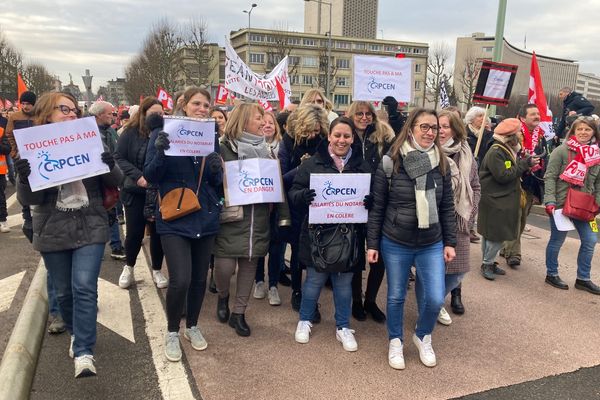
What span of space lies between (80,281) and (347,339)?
2042mm

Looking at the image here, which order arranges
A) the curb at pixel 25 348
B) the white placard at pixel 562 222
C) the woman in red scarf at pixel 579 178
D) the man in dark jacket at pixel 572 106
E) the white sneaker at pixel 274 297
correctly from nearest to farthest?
the curb at pixel 25 348 → the white sneaker at pixel 274 297 → the woman in red scarf at pixel 579 178 → the white placard at pixel 562 222 → the man in dark jacket at pixel 572 106

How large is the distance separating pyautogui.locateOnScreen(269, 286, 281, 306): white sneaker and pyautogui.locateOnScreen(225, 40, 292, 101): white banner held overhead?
12.8 feet

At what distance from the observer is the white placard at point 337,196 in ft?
12.1

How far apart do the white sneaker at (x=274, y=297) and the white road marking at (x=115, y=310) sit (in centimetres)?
133

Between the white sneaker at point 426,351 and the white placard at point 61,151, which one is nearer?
the white placard at point 61,151

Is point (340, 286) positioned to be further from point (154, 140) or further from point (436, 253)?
point (154, 140)

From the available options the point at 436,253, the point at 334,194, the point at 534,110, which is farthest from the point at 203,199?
the point at 534,110

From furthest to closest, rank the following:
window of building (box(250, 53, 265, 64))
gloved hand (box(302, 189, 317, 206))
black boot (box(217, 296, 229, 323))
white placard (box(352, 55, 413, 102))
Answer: window of building (box(250, 53, 265, 64)), white placard (box(352, 55, 413, 102)), black boot (box(217, 296, 229, 323)), gloved hand (box(302, 189, 317, 206))

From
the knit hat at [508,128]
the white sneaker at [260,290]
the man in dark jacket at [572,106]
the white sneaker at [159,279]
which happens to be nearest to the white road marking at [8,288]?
the white sneaker at [159,279]

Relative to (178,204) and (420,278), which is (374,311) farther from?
(178,204)

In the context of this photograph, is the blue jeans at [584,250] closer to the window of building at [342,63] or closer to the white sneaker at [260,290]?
the white sneaker at [260,290]

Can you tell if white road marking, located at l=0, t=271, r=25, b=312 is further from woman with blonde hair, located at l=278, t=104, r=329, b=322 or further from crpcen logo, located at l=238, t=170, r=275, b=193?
woman with blonde hair, located at l=278, t=104, r=329, b=322

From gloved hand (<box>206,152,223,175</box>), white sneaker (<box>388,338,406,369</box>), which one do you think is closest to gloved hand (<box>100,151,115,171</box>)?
gloved hand (<box>206,152,223,175</box>)

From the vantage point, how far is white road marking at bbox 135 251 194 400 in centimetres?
313
